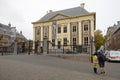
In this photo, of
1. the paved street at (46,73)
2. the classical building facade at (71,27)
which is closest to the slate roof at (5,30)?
the classical building facade at (71,27)

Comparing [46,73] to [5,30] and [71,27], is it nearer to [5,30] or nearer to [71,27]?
[71,27]

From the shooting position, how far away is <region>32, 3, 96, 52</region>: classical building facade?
49.0 m

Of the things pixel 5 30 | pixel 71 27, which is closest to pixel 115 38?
pixel 71 27

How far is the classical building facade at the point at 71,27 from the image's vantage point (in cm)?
4900

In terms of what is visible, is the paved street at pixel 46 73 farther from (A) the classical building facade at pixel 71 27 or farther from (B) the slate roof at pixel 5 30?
(B) the slate roof at pixel 5 30

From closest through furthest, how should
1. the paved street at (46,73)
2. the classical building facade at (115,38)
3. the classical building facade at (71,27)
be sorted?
the paved street at (46,73) → the classical building facade at (71,27) → the classical building facade at (115,38)

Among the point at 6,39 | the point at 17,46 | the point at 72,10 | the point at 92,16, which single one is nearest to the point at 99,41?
the point at 72,10

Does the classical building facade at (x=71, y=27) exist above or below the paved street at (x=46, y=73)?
above

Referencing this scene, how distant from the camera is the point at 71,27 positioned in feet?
171

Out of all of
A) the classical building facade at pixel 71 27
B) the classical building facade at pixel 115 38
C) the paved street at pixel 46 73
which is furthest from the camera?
the classical building facade at pixel 115 38

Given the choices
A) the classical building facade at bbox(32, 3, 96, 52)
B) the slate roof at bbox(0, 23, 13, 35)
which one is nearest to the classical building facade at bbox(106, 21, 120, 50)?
the classical building facade at bbox(32, 3, 96, 52)

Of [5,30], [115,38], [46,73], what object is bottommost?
[46,73]

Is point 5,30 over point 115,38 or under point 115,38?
over

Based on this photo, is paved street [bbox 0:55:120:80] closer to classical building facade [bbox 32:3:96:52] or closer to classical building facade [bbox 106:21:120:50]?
classical building facade [bbox 32:3:96:52]
